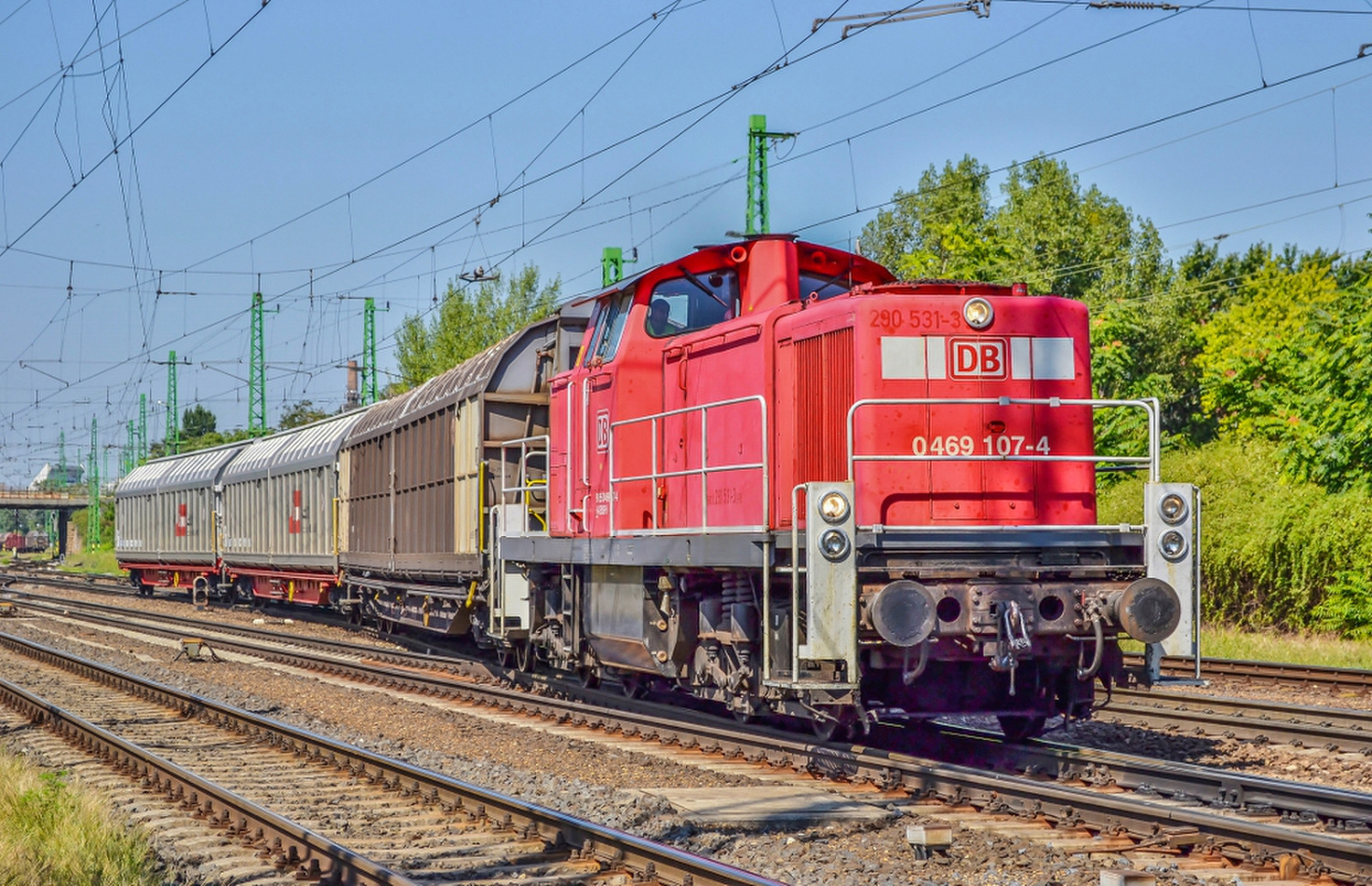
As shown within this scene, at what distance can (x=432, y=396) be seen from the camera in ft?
56.6

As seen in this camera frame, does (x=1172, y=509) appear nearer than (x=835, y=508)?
No

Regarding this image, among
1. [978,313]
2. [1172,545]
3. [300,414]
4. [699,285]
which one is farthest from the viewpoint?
[300,414]

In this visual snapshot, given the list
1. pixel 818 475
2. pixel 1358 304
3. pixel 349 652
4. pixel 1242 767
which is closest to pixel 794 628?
pixel 818 475

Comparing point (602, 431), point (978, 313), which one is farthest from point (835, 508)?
point (602, 431)

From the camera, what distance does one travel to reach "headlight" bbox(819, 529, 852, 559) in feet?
25.8

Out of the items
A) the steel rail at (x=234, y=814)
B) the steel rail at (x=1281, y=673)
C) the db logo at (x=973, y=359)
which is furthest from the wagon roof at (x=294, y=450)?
the db logo at (x=973, y=359)

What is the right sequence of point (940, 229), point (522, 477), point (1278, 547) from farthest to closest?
point (940, 229), point (1278, 547), point (522, 477)

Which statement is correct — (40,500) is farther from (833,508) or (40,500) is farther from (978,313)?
(833,508)

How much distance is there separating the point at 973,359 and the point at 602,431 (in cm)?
362

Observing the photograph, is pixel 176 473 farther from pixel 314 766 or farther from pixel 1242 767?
pixel 1242 767

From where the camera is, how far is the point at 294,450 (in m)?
26.1

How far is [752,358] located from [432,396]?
8.42 metres

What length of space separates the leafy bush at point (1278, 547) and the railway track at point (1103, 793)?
38.8 ft

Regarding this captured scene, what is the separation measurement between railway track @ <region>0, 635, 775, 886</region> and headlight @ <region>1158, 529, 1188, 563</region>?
12.4 feet
